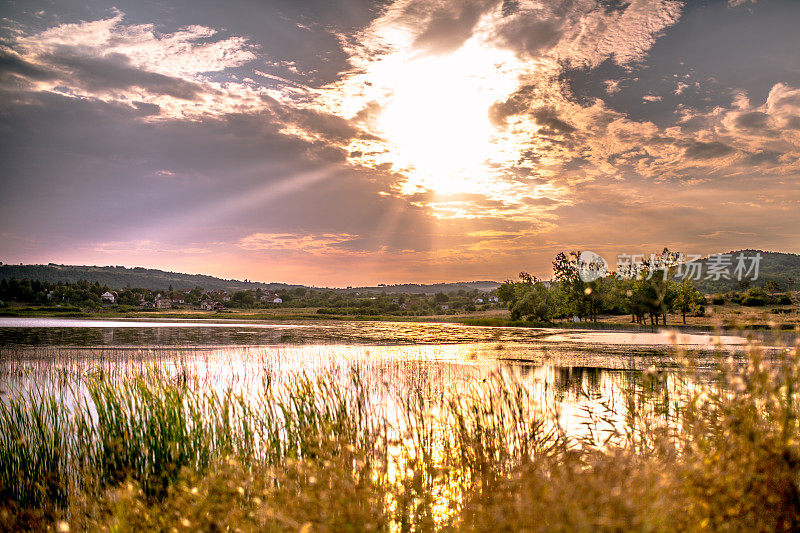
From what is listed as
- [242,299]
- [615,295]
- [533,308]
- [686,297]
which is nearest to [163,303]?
[242,299]

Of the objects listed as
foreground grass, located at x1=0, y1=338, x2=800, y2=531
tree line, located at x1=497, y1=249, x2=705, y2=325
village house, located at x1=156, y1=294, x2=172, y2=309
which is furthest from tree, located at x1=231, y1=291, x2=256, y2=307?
foreground grass, located at x1=0, y1=338, x2=800, y2=531

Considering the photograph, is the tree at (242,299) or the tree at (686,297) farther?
the tree at (242,299)

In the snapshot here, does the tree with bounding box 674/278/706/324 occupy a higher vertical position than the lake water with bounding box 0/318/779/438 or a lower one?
higher

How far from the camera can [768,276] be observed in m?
109

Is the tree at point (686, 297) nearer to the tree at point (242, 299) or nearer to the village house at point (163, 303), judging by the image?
the tree at point (242, 299)

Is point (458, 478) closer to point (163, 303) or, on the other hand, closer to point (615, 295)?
point (615, 295)

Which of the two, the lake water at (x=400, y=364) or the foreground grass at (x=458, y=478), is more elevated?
the foreground grass at (x=458, y=478)

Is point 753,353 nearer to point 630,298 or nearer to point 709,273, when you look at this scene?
point 630,298

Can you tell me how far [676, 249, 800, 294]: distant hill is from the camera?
97.1 metres

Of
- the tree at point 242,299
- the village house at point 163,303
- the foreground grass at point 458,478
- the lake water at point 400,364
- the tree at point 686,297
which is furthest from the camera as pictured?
the tree at point 242,299

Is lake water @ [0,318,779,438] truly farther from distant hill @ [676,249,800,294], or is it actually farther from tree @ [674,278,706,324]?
distant hill @ [676,249,800,294]

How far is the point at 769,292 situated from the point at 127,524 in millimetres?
105215

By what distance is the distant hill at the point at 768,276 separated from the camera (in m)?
97.1

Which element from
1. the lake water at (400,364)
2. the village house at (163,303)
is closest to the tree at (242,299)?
the village house at (163,303)
